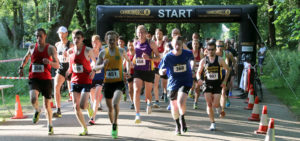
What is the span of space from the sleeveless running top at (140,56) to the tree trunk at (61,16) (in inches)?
271

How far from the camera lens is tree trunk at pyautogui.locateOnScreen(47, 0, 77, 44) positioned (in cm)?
1502

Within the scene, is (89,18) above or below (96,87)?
above

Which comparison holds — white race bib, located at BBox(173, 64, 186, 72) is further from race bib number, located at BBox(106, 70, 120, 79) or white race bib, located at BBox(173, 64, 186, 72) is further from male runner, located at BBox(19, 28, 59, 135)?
male runner, located at BBox(19, 28, 59, 135)

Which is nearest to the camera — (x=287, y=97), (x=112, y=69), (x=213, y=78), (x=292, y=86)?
(x=112, y=69)

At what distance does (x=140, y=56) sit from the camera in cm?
904

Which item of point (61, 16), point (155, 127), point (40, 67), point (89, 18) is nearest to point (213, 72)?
point (155, 127)

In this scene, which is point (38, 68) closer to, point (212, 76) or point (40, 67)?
point (40, 67)

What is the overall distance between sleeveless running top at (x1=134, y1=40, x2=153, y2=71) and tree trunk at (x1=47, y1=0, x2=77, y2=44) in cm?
688

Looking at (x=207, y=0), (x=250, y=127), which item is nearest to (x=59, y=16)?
(x=250, y=127)

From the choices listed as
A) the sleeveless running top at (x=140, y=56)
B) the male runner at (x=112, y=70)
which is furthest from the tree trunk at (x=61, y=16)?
the male runner at (x=112, y=70)

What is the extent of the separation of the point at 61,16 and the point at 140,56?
7.20 m

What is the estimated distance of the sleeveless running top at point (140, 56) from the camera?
8945mm

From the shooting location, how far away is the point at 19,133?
7.48 metres

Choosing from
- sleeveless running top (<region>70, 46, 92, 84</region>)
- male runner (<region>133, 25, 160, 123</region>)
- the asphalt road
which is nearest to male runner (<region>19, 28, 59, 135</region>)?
sleeveless running top (<region>70, 46, 92, 84</region>)
